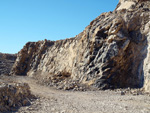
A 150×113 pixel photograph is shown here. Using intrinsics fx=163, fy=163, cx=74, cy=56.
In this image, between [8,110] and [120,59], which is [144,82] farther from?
[8,110]

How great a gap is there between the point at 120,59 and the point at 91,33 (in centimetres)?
519

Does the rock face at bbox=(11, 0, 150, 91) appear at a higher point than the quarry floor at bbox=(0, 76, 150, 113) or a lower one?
higher

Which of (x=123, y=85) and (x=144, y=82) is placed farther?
(x=123, y=85)

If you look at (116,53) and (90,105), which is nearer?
(90,105)

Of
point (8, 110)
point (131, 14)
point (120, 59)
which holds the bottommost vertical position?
point (8, 110)

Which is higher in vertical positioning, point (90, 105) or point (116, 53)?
point (116, 53)

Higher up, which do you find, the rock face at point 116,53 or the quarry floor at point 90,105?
the rock face at point 116,53

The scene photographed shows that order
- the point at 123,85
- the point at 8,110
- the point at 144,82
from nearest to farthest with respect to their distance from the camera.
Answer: the point at 8,110 → the point at 144,82 → the point at 123,85

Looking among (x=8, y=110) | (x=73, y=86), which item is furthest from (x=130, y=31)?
(x=8, y=110)

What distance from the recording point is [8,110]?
6184mm

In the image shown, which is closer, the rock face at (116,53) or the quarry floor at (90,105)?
the quarry floor at (90,105)

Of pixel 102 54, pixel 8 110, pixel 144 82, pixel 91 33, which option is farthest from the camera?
pixel 91 33

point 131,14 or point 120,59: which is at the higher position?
point 131,14

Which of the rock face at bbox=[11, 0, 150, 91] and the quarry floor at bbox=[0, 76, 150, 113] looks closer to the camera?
the quarry floor at bbox=[0, 76, 150, 113]
